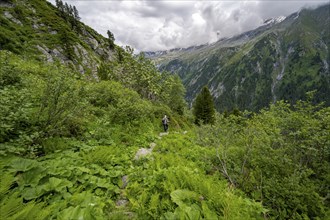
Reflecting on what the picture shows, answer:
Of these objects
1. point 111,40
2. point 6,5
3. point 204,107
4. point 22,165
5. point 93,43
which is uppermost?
point 111,40

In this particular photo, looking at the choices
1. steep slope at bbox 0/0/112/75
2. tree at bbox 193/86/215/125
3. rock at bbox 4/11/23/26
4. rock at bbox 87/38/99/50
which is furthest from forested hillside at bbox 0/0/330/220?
rock at bbox 87/38/99/50

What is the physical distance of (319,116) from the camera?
23.4 feet

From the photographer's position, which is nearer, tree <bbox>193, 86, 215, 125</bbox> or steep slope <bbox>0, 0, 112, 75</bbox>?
tree <bbox>193, 86, 215, 125</bbox>

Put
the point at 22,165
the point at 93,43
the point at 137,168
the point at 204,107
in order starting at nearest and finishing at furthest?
the point at 22,165 < the point at 137,168 < the point at 204,107 < the point at 93,43

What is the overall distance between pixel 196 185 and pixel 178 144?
6.76 metres

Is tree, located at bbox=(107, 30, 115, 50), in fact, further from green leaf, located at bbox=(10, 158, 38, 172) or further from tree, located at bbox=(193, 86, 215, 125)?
green leaf, located at bbox=(10, 158, 38, 172)

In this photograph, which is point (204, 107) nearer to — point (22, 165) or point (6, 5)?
point (22, 165)

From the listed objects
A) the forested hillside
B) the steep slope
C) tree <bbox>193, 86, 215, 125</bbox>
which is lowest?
the forested hillside

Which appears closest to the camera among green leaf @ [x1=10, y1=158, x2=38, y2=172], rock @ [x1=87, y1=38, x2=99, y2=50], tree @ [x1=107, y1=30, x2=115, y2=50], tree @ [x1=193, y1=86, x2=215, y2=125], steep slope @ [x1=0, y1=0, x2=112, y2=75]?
green leaf @ [x1=10, y1=158, x2=38, y2=172]

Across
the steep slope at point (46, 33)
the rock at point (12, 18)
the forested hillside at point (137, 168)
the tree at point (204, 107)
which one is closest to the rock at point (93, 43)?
the steep slope at point (46, 33)

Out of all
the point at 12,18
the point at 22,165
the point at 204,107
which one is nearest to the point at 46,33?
the point at 12,18

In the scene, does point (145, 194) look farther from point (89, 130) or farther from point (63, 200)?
point (89, 130)

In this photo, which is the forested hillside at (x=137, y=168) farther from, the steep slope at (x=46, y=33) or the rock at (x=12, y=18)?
the rock at (x=12, y=18)

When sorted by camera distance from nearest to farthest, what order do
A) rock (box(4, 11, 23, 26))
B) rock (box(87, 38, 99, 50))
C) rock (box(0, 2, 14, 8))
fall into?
rock (box(4, 11, 23, 26)) < rock (box(0, 2, 14, 8)) < rock (box(87, 38, 99, 50))
